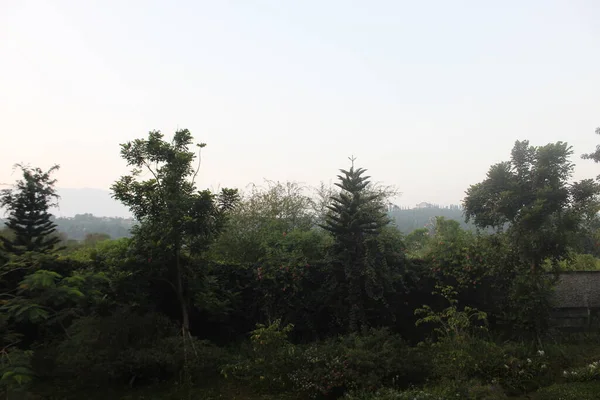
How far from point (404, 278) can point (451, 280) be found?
115 centimetres

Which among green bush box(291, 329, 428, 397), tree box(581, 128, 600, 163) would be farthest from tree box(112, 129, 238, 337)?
tree box(581, 128, 600, 163)

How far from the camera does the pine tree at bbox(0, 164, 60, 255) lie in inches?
514

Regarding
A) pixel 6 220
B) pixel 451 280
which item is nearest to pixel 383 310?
pixel 451 280

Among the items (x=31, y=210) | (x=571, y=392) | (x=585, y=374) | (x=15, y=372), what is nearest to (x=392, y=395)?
(x=571, y=392)

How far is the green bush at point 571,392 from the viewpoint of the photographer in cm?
508

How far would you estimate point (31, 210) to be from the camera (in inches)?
540

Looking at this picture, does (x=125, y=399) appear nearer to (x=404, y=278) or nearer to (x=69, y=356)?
(x=69, y=356)

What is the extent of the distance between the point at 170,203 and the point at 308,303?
397 cm

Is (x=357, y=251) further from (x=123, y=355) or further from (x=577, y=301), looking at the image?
(x=577, y=301)

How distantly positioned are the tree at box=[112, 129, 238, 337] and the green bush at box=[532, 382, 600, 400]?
5976 millimetres

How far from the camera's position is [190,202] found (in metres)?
7.21

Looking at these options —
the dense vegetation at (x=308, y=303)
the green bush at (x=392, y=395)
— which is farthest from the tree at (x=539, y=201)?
the green bush at (x=392, y=395)

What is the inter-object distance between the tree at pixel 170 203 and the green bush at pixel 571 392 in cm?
598

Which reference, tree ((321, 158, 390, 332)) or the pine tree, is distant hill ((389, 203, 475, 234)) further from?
the pine tree
